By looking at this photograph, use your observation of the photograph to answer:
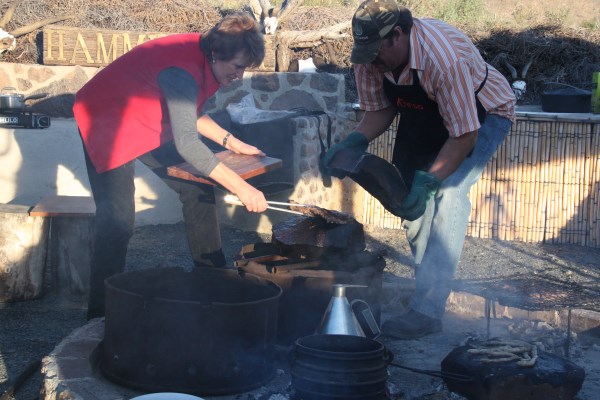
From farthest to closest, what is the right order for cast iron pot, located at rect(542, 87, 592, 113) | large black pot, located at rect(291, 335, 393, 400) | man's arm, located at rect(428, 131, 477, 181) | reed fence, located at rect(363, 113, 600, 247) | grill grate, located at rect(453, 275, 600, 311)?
cast iron pot, located at rect(542, 87, 592, 113), reed fence, located at rect(363, 113, 600, 247), grill grate, located at rect(453, 275, 600, 311), man's arm, located at rect(428, 131, 477, 181), large black pot, located at rect(291, 335, 393, 400)

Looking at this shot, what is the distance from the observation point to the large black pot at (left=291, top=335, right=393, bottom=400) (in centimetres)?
271

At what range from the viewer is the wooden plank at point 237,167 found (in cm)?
396

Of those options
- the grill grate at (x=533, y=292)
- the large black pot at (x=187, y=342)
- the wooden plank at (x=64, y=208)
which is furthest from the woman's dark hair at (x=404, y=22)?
the wooden plank at (x=64, y=208)

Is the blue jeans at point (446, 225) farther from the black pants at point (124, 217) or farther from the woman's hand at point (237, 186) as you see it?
the black pants at point (124, 217)

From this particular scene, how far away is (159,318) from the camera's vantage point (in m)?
3.04

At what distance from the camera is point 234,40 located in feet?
12.1

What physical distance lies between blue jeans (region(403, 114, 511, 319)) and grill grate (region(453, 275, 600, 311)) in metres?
0.85

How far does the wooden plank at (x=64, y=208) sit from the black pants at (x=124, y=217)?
1224 mm

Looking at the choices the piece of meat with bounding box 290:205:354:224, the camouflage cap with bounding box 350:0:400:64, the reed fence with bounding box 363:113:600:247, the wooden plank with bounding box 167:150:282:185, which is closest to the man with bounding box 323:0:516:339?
the camouflage cap with bounding box 350:0:400:64

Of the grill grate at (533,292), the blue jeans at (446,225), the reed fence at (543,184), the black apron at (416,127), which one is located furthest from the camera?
the reed fence at (543,184)

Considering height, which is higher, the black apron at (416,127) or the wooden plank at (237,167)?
the black apron at (416,127)

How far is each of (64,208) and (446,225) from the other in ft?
9.32

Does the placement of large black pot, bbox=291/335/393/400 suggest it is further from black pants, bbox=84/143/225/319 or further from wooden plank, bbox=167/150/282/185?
black pants, bbox=84/143/225/319

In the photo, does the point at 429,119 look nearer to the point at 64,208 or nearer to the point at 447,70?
the point at 447,70
